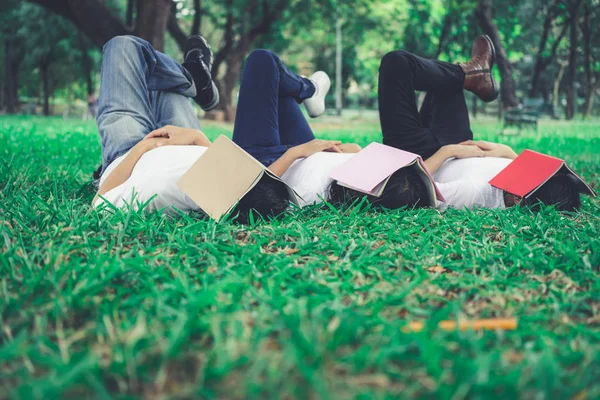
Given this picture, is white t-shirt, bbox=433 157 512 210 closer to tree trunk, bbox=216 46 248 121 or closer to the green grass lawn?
the green grass lawn

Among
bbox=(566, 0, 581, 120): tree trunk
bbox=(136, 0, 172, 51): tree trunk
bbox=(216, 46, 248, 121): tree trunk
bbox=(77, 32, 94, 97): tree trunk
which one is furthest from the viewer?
bbox=(77, 32, 94, 97): tree trunk

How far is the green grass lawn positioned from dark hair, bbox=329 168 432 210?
0.18m

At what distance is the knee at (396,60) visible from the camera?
3.23 metres

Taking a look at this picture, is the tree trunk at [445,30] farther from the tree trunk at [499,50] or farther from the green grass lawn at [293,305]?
the green grass lawn at [293,305]

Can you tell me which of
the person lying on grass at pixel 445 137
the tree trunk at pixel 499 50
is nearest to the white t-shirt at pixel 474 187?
the person lying on grass at pixel 445 137

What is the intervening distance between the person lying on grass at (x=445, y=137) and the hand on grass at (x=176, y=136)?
0.87 meters

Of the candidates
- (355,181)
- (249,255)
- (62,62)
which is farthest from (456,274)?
(62,62)

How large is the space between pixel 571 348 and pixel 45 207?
2.38m

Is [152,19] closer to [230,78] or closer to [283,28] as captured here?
[230,78]

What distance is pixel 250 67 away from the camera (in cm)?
319

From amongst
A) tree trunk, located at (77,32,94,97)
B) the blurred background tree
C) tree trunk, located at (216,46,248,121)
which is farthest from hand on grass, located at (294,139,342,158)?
tree trunk, located at (77,32,94,97)

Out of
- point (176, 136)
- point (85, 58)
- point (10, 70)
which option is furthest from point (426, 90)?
point (10, 70)

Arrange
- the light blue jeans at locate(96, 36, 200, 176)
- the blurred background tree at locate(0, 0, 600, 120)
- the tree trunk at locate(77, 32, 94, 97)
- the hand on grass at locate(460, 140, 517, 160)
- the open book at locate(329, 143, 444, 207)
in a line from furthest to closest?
the tree trunk at locate(77, 32, 94, 97), the blurred background tree at locate(0, 0, 600, 120), the hand on grass at locate(460, 140, 517, 160), the light blue jeans at locate(96, 36, 200, 176), the open book at locate(329, 143, 444, 207)

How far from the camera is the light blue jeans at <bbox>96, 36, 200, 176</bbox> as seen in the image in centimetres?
309
